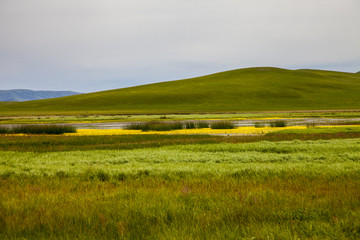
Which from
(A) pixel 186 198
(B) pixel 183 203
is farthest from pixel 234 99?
(B) pixel 183 203

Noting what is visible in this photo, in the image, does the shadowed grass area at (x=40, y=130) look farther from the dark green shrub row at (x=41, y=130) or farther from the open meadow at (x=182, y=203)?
the open meadow at (x=182, y=203)

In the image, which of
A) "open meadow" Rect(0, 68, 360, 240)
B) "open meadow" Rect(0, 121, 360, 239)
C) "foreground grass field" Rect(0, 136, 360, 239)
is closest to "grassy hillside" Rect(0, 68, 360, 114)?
"open meadow" Rect(0, 68, 360, 240)

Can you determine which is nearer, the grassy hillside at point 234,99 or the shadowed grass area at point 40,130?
the shadowed grass area at point 40,130

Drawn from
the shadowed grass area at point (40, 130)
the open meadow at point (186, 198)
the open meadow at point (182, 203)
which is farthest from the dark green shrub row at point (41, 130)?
the open meadow at point (182, 203)

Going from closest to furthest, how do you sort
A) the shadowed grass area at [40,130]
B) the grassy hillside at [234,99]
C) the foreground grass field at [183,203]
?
the foreground grass field at [183,203] < the shadowed grass area at [40,130] < the grassy hillside at [234,99]

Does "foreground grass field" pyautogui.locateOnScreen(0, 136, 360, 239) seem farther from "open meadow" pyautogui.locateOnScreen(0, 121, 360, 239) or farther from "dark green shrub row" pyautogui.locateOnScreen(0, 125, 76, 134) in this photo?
"dark green shrub row" pyautogui.locateOnScreen(0, 125, 76, 134)

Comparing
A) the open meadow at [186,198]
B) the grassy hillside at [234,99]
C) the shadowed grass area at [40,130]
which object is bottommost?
the open meadow at [186,198]

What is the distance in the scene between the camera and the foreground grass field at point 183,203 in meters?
5.02

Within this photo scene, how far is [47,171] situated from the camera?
36.0ft

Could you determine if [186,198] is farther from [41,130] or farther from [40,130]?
[40,130]

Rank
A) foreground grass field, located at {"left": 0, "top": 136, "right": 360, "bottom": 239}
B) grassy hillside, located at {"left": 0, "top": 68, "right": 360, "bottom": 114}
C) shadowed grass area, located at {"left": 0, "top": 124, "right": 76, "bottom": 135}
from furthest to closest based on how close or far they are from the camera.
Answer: grassy hillside, located at {"left": 0, "top": 68, "right": 360, "bottom": 114}, shadowed grass area, located at {"left": 0, "top": 124, "right": 76, "bottom": 135}, foreground grass field, located at {"left": 0, "top": 136, "right": 360, "bottom": 239}

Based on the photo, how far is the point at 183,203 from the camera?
648cm

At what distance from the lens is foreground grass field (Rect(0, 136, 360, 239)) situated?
5016 millimetres

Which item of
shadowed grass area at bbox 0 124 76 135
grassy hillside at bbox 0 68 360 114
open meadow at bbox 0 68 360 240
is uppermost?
grassy hillside at bbox 0 68 360 114
